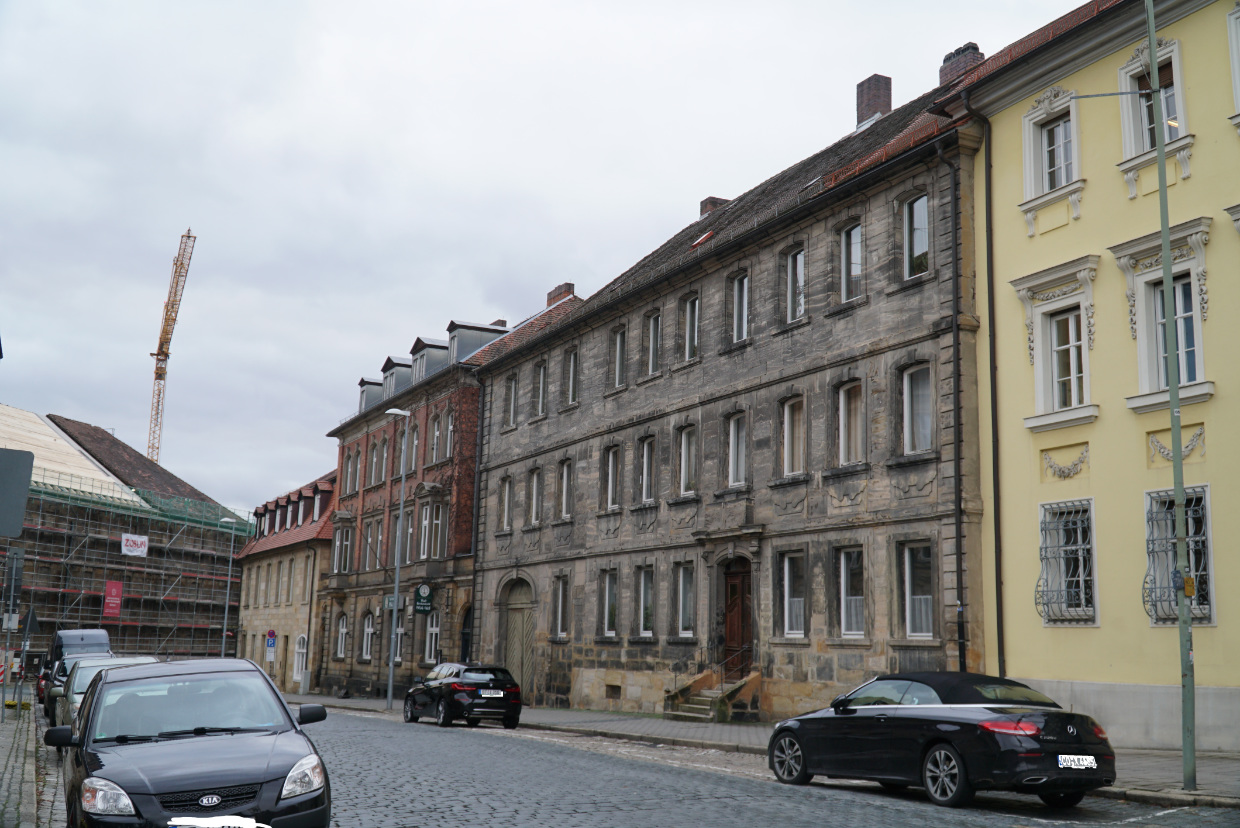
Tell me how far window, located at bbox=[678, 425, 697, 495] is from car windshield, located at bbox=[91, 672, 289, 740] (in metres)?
20.4

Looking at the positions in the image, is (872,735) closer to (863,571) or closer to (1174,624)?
(1174,624)

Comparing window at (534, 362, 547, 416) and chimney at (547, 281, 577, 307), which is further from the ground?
chimney at (547, 281, 577, 307)

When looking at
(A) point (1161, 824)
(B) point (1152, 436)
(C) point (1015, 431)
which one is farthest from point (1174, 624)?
(A) point (1161, 824)

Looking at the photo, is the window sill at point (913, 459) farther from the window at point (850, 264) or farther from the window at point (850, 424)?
the window at point (850, 264)

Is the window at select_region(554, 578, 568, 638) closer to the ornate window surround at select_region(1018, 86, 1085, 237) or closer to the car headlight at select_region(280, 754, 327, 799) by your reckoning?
the ornate window surround at select_region(1018, 86, 1085, 237)

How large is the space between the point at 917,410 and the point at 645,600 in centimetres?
1087

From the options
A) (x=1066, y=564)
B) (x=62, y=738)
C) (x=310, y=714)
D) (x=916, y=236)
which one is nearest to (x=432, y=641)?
(x=916, y=236)

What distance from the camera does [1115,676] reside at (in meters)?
18.1

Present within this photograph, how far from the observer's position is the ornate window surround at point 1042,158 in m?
20.0

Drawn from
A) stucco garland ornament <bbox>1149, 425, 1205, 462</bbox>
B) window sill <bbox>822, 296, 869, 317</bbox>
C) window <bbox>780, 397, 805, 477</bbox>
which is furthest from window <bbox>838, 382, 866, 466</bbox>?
stucco garland ornament <bbox>1149, 425, 1205, 462</bbox>

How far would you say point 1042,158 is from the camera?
21.0 metres

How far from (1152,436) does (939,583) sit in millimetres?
4972

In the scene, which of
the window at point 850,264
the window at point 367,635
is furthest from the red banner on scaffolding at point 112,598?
the window at point 850,264

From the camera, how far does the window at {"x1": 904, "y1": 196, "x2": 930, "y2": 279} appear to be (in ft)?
76.2
